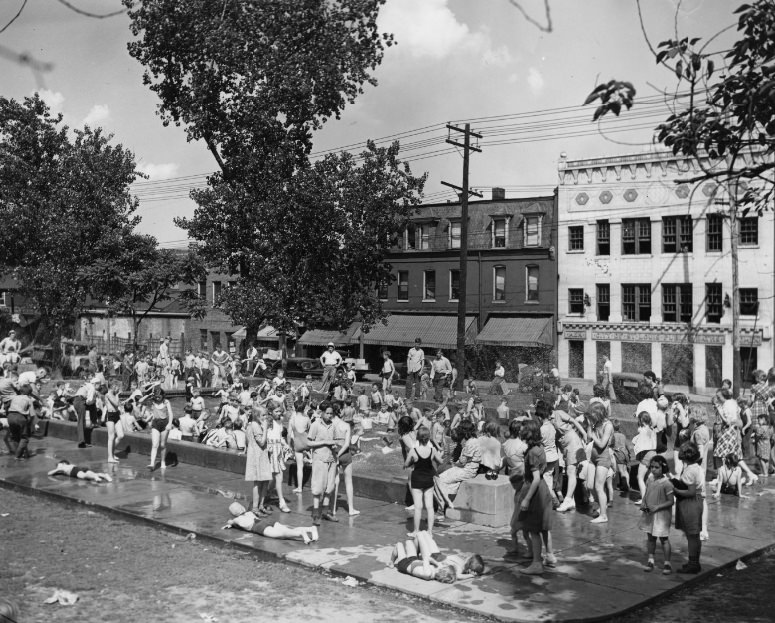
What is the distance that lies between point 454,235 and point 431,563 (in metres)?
39.6

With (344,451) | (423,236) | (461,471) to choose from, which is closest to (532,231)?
(423,236)

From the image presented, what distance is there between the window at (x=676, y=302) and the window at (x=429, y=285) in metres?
13.8

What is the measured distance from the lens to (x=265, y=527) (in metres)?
12.0

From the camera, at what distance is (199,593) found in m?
9.54

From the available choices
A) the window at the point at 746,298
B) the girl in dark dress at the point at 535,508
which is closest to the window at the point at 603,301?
the window at the point at 746,298

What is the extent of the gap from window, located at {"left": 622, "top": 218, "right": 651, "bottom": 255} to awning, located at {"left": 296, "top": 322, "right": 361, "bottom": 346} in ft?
53.4

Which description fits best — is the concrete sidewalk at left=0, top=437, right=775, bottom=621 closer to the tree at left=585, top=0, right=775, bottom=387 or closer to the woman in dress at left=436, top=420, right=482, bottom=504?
the woman in dress at left=436, top=420, right=482, bottom=504

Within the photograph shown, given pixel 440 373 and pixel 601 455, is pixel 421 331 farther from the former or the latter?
pixel 601 455

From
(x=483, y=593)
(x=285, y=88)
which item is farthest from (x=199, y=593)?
(x=285, y=88)

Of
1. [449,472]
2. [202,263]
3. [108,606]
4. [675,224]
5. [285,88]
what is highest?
[285,88]

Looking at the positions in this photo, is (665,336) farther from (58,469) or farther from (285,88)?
(58,469)

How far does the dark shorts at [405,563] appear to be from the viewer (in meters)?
10.2

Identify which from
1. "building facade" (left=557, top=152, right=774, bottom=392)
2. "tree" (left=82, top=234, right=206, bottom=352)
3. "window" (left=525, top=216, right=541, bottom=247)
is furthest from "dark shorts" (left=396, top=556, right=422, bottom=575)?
"window" (left=525, top=216, right=541, bottom=247)

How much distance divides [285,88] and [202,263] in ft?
28.3
